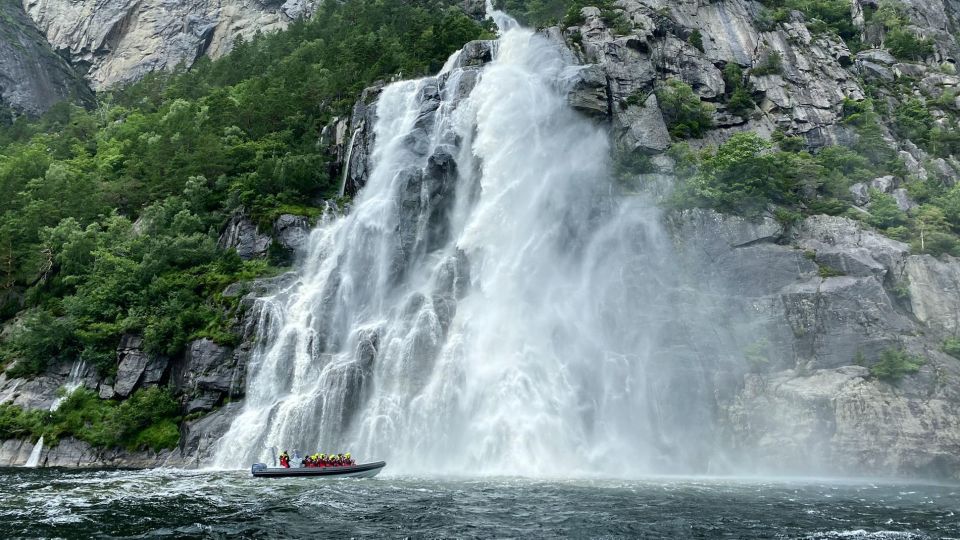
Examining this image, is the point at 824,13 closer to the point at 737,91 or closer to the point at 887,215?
the point at 737,91

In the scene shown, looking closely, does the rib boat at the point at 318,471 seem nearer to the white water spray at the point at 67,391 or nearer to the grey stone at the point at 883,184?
the white water spray at the point at 67,391

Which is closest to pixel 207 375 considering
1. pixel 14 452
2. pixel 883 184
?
pixel 14 452

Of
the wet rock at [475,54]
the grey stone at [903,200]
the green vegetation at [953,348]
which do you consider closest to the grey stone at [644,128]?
the wet rock at [475,54]

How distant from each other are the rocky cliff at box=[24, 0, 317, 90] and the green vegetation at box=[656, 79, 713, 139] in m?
63.9

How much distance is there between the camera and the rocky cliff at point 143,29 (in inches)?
3711

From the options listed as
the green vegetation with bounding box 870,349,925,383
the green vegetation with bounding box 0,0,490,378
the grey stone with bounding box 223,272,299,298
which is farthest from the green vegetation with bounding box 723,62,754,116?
the grey stone with bounding box 223,272,299,298

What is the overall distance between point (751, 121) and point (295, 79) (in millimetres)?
38449

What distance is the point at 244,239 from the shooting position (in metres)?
43.7

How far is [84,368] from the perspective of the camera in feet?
121

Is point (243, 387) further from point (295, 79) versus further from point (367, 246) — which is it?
point (295, 79)

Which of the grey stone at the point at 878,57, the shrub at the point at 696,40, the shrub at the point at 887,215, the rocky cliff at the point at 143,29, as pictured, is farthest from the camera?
the rocky cliff at the point at 143,29

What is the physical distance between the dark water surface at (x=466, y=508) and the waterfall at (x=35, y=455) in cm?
691

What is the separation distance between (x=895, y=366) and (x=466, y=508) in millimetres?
21671

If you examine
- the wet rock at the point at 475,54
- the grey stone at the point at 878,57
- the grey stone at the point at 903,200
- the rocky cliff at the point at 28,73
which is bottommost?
the grey stone at the point at 903,200
